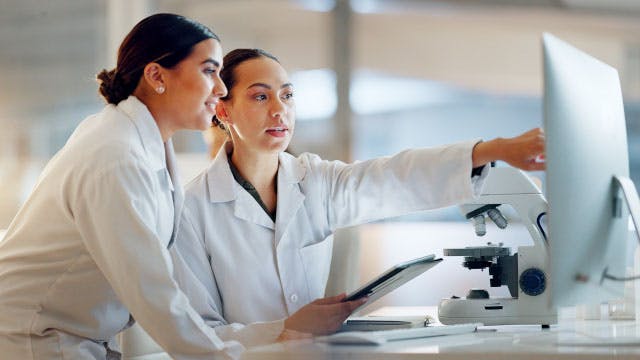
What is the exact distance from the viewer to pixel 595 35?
16.6ft

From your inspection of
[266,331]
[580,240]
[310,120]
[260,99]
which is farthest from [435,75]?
[580,240]

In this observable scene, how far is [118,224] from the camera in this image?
1492 millimetres

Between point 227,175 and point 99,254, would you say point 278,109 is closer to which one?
point 227,175

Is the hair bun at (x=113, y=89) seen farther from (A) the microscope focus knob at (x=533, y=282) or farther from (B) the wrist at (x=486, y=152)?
(A) the microscope focus knob at (x=533, y=282)

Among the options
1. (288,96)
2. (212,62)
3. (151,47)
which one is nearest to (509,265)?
(288,96)

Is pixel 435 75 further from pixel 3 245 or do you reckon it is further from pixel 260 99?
pixel 3 245

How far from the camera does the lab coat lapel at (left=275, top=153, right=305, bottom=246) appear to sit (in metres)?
2.04

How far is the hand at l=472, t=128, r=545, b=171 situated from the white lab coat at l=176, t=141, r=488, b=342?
0.49 ft

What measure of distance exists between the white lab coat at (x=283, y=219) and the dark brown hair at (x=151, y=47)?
35cm

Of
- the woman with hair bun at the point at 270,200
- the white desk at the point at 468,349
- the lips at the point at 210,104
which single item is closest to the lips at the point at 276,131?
the woman with hair bun at the point at 270,200

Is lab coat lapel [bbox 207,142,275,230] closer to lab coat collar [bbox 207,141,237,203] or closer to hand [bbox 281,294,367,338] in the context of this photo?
lab coat collar [bbox 207,141,237,203]

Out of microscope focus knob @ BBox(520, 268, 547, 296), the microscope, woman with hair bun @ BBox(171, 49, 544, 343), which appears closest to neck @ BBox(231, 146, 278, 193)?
woman with hair bun @ BBox(171, 49, 544, 343)

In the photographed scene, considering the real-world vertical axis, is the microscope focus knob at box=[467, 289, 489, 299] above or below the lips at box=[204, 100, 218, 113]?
below

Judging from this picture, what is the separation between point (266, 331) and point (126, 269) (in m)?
0.37
